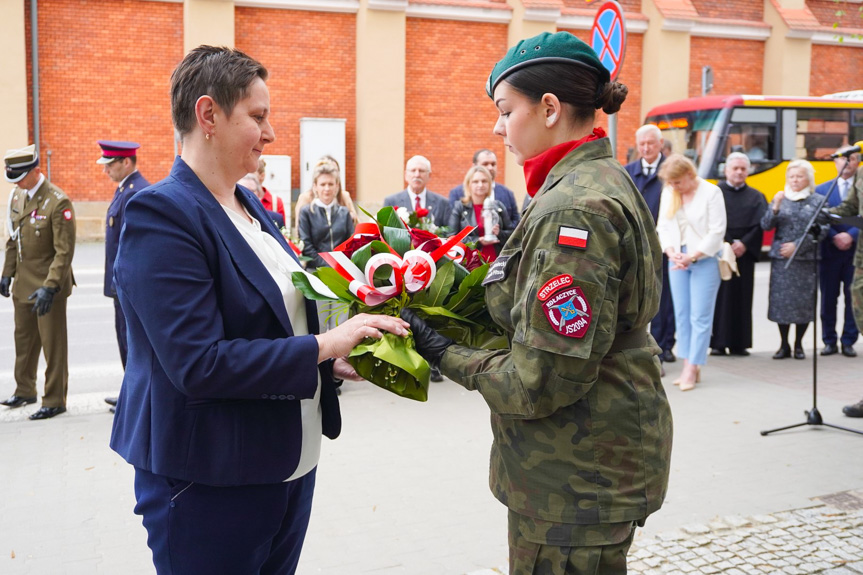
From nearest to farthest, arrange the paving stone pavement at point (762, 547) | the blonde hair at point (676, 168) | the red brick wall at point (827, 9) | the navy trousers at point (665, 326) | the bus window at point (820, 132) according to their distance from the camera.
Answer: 1. the paving stone pavement at point (762, 547)
2. the blonde hair at point (676, 168)
3. the navy trousers at point (665, 326)
4. the bus window at point (820, 132)
5. the red brick wall at point (827, 9)

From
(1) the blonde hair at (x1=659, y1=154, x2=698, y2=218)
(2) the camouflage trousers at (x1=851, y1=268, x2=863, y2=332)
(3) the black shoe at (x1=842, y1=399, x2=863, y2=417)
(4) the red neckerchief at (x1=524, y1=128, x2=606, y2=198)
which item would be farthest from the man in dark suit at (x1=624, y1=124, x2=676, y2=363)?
(4) the red neckerchief at (x1=524, y1=128, x2=606, y2=198)

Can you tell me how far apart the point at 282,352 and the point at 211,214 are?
16.9 inches

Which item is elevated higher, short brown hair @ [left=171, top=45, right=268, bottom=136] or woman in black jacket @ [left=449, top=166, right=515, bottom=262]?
short brown hair @ [left=171, top=45, right=268, bottom=136]

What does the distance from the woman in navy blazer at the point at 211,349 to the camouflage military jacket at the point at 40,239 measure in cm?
496

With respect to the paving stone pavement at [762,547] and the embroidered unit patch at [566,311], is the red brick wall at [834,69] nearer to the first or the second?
the paving stone pavement at [762,547]

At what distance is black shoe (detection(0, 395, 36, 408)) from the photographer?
698 centimetres

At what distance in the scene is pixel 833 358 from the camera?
9.43 meters

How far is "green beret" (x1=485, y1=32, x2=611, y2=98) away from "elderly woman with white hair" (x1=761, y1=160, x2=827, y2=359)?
7.70 meters

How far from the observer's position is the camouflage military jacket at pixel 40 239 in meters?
6.88

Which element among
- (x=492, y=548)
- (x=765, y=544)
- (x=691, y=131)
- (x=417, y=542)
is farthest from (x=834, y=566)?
(x=691, y=131)

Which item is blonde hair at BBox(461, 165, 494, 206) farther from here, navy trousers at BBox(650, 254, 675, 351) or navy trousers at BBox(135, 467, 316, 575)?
navy trousers at BBox(135, 467, 316, 575)

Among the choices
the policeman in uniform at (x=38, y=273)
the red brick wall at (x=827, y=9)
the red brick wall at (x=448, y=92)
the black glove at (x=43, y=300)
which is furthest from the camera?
the red brick wall at (x=827, y=9)

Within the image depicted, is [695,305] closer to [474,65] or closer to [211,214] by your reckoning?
[211,214]

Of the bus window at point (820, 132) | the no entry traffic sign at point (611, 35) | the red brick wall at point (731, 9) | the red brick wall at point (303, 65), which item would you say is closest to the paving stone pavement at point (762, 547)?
the no entry traffic sign at point (611, 35)
